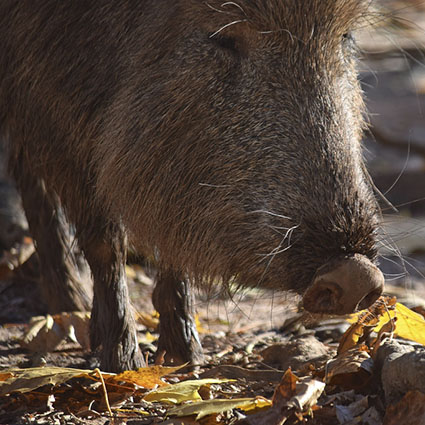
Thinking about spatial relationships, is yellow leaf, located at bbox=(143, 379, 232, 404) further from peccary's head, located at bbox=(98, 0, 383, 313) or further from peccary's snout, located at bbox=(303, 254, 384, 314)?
peccary's snout, located at bbox=(303, 254, 384, 314)

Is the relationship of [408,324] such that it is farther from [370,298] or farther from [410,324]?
[370,298]

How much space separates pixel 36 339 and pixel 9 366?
1.00ft

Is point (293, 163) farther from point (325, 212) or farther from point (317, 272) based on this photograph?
point (317, 272)

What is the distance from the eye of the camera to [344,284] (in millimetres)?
2383

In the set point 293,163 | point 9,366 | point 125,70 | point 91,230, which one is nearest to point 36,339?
point 9,366

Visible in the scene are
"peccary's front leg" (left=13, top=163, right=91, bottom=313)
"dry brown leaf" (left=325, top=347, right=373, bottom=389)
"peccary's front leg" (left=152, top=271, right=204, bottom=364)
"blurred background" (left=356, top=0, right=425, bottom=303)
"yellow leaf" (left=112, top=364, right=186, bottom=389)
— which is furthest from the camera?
"blurred background" (left=356, top=0, right=425, bottom=303)

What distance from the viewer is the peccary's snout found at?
2.38m

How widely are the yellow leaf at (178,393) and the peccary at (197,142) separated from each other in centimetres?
39

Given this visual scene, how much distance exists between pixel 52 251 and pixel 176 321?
3.65 ft

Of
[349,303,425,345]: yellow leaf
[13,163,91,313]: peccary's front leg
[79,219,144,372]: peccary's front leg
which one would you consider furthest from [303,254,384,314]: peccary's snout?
[13,163,91,313]: peccary's front leg

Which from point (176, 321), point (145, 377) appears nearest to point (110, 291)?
point (176, 321)

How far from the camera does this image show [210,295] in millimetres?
3193

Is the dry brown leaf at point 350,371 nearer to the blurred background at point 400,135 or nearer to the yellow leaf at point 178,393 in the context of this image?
the yellow leaf at point 178,393

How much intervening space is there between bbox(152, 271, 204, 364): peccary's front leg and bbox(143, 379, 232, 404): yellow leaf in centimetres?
71
